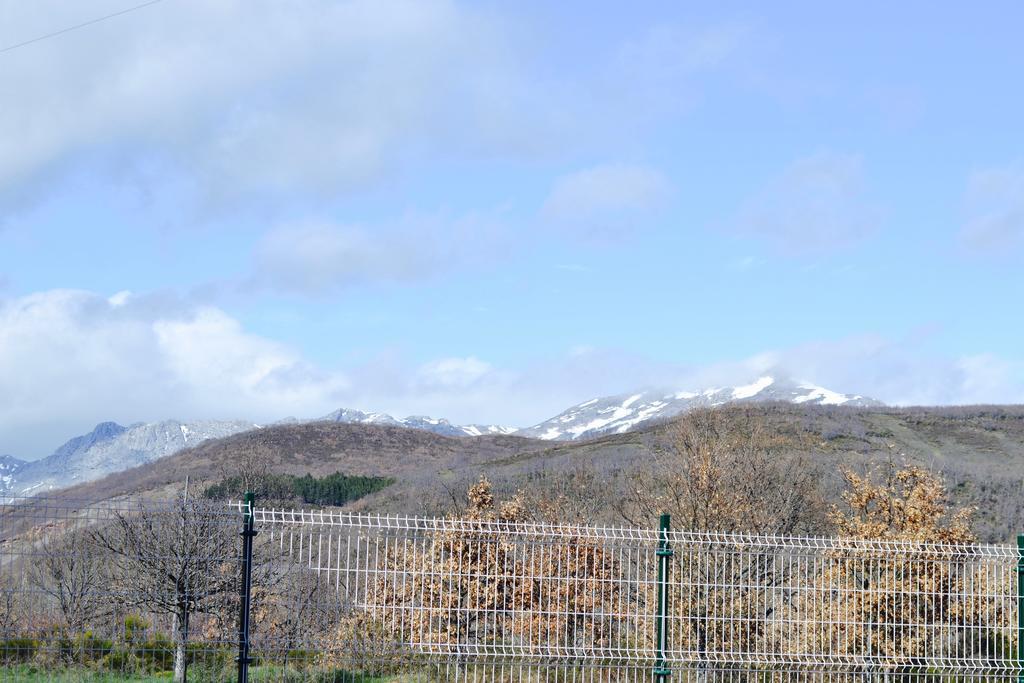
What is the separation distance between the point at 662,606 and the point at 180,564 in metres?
5.15

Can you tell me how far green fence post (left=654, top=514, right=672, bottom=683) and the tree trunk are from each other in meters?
4.91

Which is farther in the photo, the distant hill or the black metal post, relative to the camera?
the distant hill

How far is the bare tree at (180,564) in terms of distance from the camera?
451 inches

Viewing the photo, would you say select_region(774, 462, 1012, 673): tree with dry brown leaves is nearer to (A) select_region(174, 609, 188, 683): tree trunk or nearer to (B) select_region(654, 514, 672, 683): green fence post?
(B) select_region(654, 514, 672, 683): green fence post

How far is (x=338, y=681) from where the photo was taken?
11.3 m

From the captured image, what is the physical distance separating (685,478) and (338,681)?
13.1 meters

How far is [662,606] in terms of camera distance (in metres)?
12.0

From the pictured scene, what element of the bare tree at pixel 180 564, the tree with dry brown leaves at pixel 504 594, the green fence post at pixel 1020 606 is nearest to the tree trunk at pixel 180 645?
the bare tree at pixel 180 564

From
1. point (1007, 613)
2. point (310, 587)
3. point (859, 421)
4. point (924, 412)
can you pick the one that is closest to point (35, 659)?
point (310, 587)

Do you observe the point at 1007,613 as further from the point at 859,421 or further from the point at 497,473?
the point at 859,421

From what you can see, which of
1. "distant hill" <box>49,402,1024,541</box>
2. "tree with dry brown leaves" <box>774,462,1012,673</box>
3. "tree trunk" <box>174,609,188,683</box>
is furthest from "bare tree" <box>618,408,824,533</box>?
"tree trunk" <box>174,609,188,683</box>

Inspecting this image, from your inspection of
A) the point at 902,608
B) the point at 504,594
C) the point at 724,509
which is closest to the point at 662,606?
the point at 504,594

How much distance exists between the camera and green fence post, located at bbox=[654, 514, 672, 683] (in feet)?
39.2

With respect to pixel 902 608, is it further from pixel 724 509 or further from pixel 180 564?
pixel 724 509
